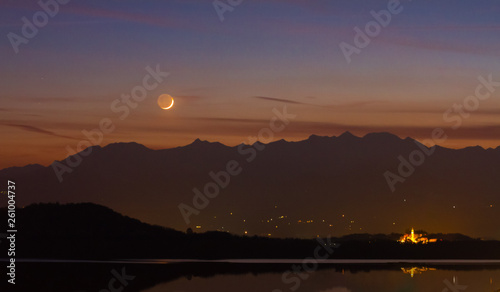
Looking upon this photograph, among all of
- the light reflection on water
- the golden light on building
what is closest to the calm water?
the light reflection on water

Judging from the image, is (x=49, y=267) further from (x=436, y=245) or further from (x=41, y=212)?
(x=436, y=245)

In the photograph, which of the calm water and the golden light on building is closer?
the calm water

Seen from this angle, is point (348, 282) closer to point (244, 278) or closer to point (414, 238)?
point (244, 278)

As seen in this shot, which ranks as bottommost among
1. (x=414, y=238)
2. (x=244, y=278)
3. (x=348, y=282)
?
(x=348, y=282)

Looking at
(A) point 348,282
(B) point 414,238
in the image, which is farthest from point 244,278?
(B) point 414,238

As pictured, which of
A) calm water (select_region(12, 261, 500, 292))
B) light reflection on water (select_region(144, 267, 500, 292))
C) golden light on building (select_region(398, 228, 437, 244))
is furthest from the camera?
golden light on building (select_region(398, 228, 437, 244))

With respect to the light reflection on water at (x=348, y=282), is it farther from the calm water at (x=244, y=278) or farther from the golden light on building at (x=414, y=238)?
the golden light on building at (x=414, y=238)

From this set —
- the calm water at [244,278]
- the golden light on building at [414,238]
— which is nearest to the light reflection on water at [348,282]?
the calm water at [244,278]

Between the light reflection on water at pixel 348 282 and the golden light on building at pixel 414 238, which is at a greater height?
the golden light on building at pixel 414 238

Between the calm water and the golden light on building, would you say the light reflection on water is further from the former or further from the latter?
the golden light on building
